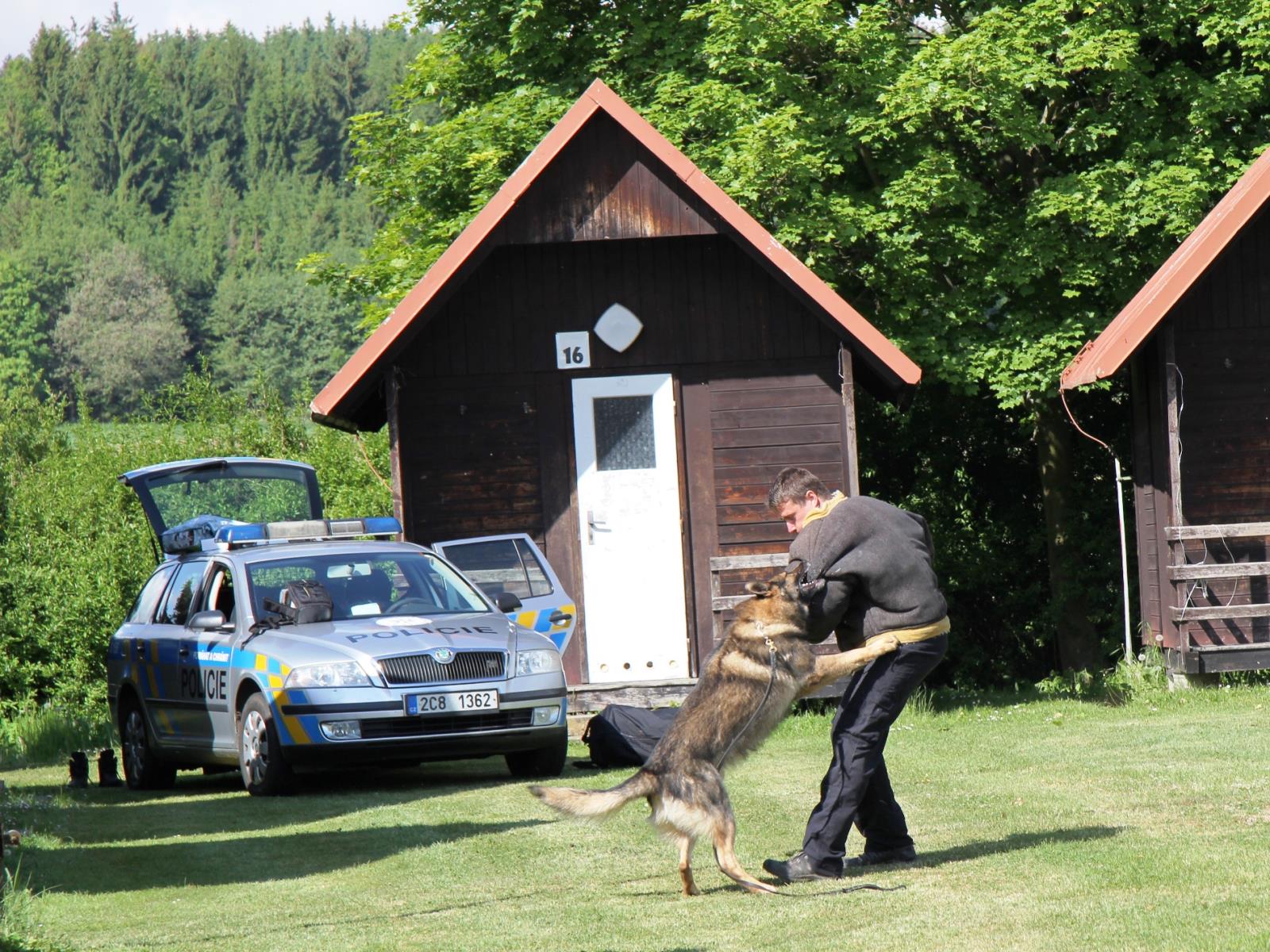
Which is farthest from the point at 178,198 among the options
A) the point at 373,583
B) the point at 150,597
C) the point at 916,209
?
the point at 373,583

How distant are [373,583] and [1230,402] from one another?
9133 millimetres

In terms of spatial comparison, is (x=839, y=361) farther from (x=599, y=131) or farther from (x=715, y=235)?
(x=599, y=131)

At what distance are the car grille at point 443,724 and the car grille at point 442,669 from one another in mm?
244

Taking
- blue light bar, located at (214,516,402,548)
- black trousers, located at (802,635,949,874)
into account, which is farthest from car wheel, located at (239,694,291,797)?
black trousers, located at (802,635,949,874)

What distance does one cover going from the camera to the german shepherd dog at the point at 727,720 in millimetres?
7211

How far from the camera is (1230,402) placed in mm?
16953

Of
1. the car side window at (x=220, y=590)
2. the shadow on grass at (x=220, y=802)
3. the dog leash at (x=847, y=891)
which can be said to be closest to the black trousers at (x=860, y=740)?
the dog leash at (x=847, y=891)

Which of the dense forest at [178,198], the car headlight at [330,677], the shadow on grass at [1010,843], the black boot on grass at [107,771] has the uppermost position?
the dense forest at [178,198]

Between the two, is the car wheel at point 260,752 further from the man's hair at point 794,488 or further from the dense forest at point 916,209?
the dense forest at point 916,209

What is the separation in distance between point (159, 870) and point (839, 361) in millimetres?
9058

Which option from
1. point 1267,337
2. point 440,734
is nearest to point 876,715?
point 440,734

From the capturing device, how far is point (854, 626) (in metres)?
7.81

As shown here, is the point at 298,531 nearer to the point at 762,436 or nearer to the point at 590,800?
the point at 762,436

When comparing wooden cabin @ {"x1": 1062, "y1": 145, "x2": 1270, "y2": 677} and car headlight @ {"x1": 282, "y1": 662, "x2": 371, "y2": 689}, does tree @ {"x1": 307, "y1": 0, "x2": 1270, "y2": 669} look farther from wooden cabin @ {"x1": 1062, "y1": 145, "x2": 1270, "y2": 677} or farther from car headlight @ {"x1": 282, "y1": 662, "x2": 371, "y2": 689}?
car headlight @ {"x1": 282, "y1": 662, "x2": 371, "y2": 689}
